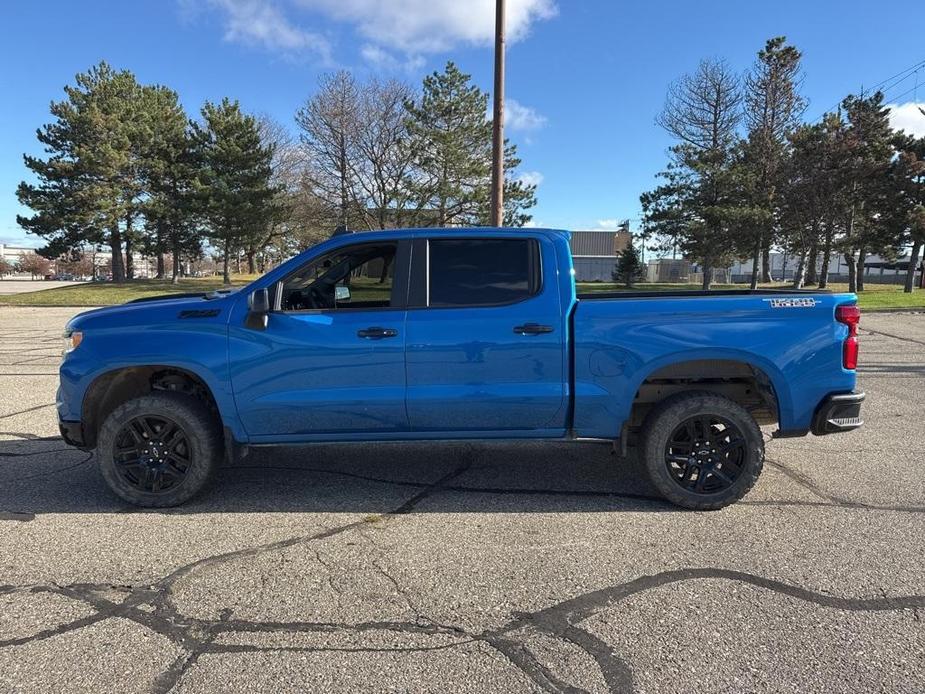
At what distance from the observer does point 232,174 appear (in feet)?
132

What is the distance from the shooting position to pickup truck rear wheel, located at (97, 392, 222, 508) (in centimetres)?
420

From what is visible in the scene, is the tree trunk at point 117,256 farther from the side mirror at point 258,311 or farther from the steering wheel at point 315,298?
the side mirror at point 258,311

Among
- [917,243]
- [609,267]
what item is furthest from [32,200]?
[609,267]

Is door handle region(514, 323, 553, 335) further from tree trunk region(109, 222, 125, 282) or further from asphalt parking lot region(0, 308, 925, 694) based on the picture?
tree trunk region(109, 222, 125, 282)

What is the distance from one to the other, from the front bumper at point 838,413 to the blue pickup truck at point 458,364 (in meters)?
0.01

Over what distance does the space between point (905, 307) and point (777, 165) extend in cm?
1293

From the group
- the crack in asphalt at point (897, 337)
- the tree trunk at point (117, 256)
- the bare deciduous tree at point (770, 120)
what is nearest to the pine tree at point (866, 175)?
the bare deciduous tree at point (770, 120)

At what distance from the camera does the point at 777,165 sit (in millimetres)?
32469

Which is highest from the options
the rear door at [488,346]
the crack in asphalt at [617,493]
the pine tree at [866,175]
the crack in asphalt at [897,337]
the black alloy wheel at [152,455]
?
the pine tree at [866,175]

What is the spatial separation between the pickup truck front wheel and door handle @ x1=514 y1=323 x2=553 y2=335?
100cm

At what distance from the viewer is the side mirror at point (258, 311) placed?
4039 mm

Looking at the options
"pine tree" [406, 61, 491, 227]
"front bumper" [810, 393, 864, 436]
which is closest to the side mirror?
"front bumper" [810, 393, 864, 436]

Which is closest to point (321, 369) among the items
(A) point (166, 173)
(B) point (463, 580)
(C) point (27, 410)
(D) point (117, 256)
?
(B) point (463, 580)

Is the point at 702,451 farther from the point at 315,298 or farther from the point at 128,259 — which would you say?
the point at 128,259
